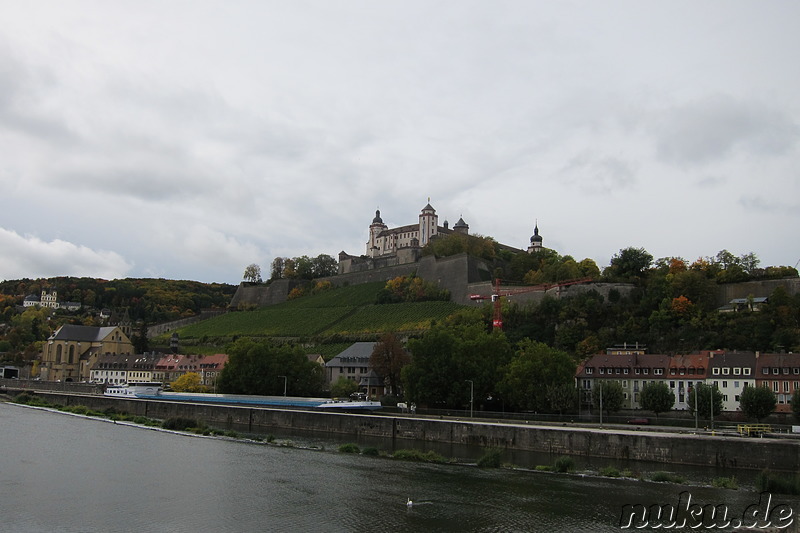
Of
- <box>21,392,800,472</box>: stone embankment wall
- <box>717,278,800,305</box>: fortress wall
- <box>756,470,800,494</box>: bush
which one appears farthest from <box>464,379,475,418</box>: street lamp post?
<box>717,278,800,305</box>: fortress wall

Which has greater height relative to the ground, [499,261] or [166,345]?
[499,261]

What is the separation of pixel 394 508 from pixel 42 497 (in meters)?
11.6

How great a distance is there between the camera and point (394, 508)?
77.0 feet

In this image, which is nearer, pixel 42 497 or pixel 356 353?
pixel 42 497

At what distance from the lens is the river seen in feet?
70.6

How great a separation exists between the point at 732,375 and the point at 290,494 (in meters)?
38.9

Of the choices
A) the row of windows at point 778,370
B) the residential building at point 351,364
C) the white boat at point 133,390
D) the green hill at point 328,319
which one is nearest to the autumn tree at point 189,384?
the white boat at point 133,390

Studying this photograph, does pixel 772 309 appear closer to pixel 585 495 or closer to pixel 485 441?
pixel 485 441

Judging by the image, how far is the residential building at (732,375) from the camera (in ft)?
172

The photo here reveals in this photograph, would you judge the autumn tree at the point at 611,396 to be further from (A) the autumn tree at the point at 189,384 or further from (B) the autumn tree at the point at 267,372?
(A) the autumn tree at the point at 189,384

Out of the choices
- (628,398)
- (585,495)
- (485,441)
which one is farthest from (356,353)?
(585,495)

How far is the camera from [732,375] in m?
53.2

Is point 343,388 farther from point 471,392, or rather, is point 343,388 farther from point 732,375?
point 732,375

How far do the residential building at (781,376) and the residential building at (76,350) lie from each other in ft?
242
